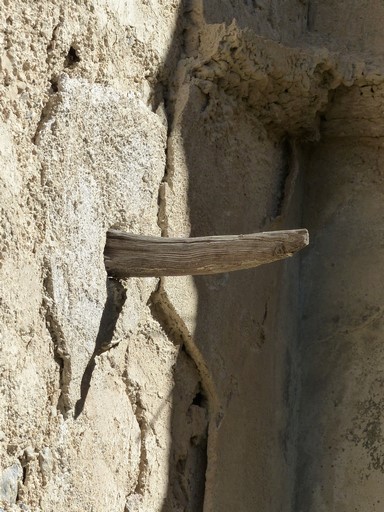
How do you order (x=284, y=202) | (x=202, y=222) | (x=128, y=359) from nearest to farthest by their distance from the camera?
(x=128, y=359) → (x=202, y=222) → (x=284, y=202)

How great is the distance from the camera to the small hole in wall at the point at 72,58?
317 centimetres

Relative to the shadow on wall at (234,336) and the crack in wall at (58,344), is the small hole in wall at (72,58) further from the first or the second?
the crack in wall at (58,344)

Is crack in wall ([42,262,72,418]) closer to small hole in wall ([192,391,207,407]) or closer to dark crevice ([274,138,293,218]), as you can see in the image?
small hole in wall ([192,391,207,407])

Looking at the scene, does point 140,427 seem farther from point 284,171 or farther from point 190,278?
point 284,171

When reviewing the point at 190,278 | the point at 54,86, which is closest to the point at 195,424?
the point at 190,278

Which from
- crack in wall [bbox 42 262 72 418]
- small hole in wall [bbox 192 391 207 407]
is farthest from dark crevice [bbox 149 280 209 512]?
crack in wall [bbox 42 262 72 418]

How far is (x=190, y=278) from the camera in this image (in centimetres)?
362

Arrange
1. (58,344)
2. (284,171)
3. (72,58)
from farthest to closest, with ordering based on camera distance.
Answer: (284,171)
(72,58)
(58,344)

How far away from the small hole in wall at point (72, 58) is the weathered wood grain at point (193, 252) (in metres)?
0.45

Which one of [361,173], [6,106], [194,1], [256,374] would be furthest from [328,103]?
[6,106]

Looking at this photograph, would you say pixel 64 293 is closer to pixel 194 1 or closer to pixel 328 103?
pixel 194 1

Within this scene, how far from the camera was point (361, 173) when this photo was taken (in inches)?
168

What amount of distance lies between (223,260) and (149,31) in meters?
0.81

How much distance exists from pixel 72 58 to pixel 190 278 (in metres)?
0.78
